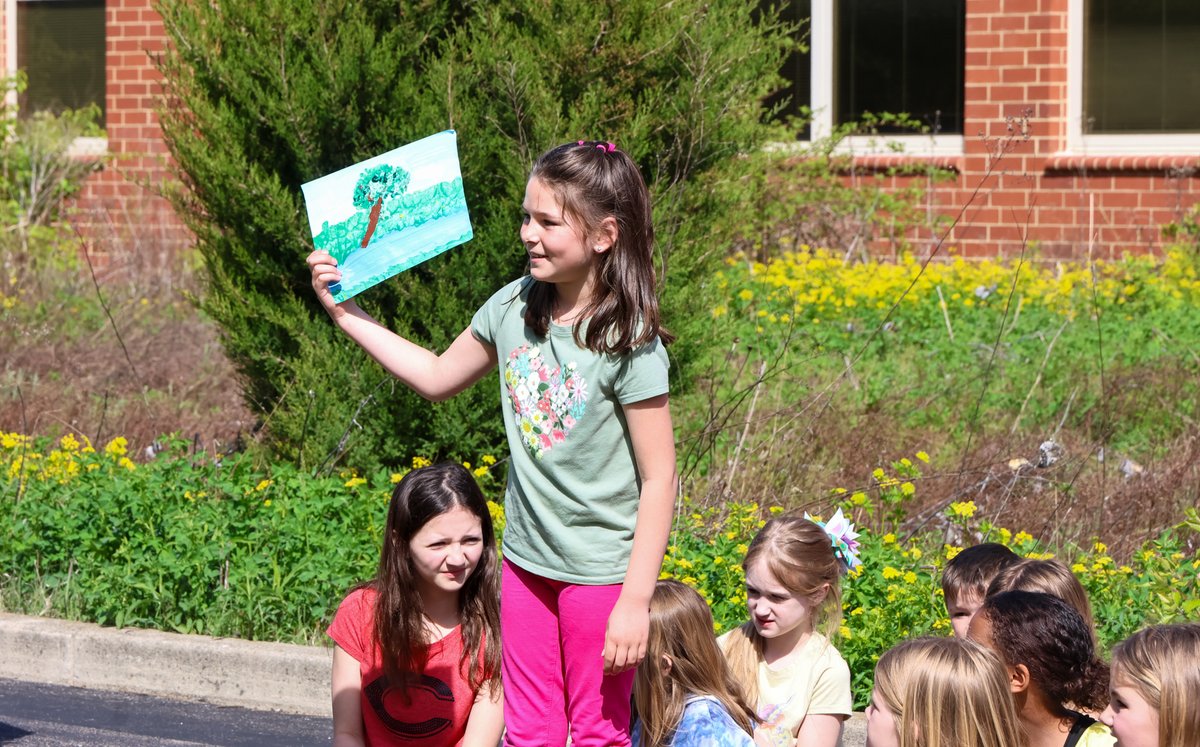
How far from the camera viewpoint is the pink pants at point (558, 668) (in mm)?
3330

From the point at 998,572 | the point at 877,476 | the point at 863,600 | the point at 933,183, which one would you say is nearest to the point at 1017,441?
the point at 877,476

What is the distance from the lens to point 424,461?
5.95m

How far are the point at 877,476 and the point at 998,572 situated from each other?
5.17 feet

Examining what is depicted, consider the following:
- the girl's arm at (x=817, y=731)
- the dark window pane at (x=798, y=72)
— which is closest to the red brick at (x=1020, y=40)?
the dark window pane at (x=798, y=72)

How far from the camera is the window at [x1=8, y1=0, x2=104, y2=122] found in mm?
13156

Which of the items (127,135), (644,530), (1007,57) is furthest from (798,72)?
(644,530)

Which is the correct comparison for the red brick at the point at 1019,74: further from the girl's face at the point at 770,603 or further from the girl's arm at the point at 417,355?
the girl's arm at the point at 417,355

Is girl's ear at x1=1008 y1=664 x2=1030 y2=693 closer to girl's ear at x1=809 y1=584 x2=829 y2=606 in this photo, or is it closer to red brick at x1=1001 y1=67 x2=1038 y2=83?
girl's ear at x1=809 y1=584 x2=829 y2=606

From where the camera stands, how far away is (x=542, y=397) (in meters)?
3.30

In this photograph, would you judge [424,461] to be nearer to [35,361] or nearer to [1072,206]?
[35,361]

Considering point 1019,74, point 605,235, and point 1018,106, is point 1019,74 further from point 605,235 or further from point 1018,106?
point 605,235

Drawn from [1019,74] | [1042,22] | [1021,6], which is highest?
[1021,6]

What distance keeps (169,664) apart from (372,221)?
2225 millimetres

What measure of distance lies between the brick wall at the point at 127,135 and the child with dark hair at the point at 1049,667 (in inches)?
374
